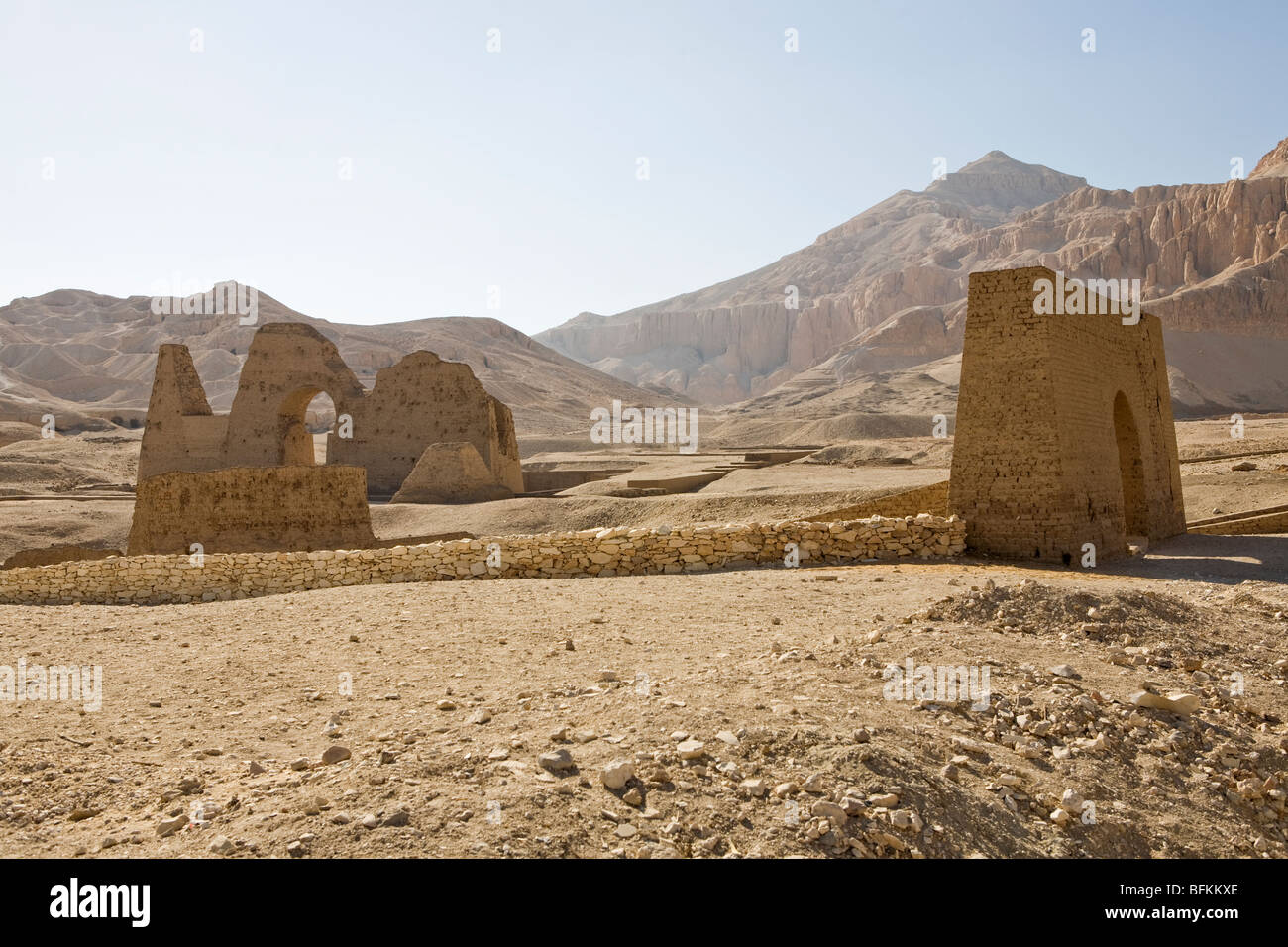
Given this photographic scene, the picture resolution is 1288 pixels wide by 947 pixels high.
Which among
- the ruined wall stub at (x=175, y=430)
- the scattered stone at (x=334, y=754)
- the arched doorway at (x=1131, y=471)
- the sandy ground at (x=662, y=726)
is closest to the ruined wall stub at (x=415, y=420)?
the ruined wall stub at (x=175, y=430)

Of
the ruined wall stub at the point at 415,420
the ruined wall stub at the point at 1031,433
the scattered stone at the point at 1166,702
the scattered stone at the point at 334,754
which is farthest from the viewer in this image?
the ruined wall stub at the point at 415,420

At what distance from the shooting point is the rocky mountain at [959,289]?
7181 centimetres

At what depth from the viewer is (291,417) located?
29.5 metres

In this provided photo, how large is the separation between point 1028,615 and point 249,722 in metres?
5.47

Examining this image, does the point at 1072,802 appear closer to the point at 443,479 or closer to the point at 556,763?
the point at 556,763

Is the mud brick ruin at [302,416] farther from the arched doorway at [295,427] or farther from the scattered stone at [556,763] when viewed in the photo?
the scattered stone at [556,763]

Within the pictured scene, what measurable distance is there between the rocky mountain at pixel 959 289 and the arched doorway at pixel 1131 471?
2195 inches

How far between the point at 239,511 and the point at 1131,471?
14.3m

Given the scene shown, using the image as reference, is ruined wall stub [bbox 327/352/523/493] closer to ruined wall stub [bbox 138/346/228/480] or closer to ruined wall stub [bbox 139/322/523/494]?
ruined wall stub [bbox 139/322/523/494]

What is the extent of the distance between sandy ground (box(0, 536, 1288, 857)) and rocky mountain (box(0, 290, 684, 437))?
62.1 meters

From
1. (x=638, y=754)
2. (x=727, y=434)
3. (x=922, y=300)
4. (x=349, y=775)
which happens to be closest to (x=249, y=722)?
(x=349, y=775)

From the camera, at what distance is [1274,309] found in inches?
2817
